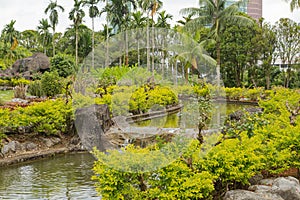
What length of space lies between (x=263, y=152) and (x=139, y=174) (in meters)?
2.12

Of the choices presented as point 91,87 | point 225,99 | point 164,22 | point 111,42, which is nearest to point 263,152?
point 91,87

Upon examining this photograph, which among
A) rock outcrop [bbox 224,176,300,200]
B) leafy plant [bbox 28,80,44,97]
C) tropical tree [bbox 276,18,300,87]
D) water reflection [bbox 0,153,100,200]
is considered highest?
tropical tree [bbox 276,18,300,87]

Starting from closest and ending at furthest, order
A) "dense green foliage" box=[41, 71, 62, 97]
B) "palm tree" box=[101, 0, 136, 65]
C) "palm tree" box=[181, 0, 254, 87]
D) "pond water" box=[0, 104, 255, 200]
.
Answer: "pond water" box=[0, 104, 255, 200] → "dense green foliage" box=[41, 71, 62, 97] → "palm tree" box=[181, 0, 254, 87] → "palm tree" box=[101, 0, 136, 65]

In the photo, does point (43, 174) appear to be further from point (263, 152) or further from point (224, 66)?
point (224, 66)

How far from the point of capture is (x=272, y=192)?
526 cm

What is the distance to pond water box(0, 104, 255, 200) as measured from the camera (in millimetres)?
6790

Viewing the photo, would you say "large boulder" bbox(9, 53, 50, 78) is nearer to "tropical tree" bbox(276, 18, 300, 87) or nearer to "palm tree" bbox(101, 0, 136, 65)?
"palm tree" bbox(101, 0, 136, 65)

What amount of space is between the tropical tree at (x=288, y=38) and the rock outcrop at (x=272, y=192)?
89.8ft

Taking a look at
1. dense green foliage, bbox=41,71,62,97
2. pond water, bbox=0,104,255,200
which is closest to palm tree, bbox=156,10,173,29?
dense green foliage, bbox=41,71,62,97

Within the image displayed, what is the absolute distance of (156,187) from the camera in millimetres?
4988

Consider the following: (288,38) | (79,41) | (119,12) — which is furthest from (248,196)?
(79,41)

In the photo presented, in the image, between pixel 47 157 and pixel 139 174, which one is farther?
pixel 47 157

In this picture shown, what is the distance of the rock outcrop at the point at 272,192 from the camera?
5038 mm

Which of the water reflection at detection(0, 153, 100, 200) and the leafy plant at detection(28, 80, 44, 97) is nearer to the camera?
the water reflection at detection(0, 153, 100, 200)
